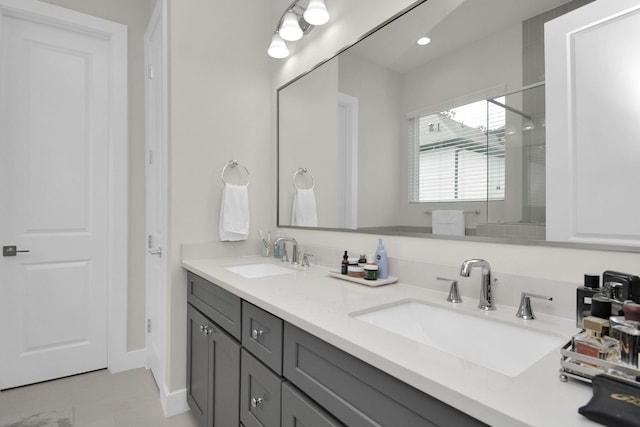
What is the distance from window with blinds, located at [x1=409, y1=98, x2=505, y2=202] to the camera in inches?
44.0

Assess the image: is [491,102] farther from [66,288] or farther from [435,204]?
[66,288]

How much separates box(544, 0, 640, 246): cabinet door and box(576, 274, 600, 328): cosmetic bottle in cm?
15

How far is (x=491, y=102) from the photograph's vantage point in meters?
1.13

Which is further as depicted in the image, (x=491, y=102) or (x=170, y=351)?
(x=170, y=351)

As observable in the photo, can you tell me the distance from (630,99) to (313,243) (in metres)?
1.44

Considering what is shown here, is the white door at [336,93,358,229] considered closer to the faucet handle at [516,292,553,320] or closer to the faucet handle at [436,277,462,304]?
the faucet handle at [436,277,462,304]

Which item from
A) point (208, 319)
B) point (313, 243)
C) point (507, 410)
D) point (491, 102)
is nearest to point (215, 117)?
point (313, 243)

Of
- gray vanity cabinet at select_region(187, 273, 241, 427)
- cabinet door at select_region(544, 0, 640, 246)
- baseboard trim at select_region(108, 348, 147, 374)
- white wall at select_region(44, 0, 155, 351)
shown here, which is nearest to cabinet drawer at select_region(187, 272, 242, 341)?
gray vanity cabinet at select_region(187, 273, 241, 427)

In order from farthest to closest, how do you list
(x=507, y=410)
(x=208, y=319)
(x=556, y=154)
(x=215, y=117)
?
1. (x=215, y=117)
2. (x=208, y=319)
3. (x=556, y=154)
4. (x=507, y=410)

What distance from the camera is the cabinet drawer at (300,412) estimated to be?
82cm

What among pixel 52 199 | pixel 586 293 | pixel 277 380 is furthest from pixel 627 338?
pixel 52 199

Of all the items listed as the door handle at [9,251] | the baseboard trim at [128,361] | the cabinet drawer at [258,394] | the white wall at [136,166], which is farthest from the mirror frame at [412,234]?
the door handle at [9,251]

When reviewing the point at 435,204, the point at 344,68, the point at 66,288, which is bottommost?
the point at 66,288

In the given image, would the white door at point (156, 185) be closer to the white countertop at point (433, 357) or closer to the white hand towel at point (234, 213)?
the white hand towel at point (234, 213)
